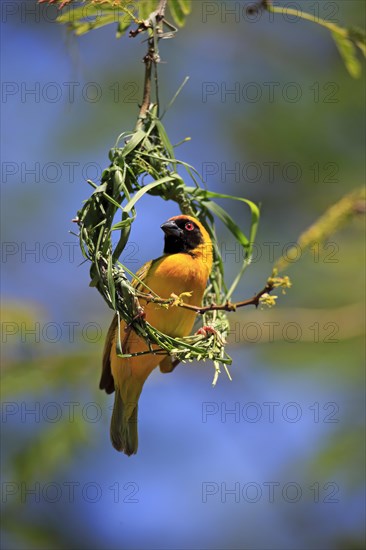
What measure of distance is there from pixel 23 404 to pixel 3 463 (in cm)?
44

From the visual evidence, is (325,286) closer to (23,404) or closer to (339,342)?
(339,342)

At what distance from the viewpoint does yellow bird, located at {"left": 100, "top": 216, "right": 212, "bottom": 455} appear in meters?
3.67

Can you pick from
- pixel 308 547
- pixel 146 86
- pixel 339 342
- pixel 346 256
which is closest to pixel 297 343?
pixel 339 342

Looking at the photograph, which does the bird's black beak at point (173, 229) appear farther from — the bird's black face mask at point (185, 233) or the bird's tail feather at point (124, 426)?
the bird's tail feather at point (124, 426)

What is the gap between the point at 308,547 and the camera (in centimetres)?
696

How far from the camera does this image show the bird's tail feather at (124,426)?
13.6ft

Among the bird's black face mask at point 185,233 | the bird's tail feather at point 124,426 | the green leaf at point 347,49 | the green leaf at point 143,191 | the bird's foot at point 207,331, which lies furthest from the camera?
the bird's tail feather at point 124,426

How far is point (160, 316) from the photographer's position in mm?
3656

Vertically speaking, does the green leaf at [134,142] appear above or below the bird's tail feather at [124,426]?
above

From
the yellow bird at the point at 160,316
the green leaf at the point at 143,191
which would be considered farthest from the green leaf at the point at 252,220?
the green leaf at the point at 143,191

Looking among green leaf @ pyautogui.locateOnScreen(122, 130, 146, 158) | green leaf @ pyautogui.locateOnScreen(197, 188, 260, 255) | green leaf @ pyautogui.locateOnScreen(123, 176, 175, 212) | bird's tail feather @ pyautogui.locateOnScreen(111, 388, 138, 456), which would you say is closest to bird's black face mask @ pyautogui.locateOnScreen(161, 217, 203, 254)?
green leaf @ pyautogui.locateOnScreen(197, 188, 260, 255)

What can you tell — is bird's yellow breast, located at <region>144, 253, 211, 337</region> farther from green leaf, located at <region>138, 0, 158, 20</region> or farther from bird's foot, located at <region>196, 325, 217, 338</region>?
green leaf, located at <region>138, 0, 158, 20</region>

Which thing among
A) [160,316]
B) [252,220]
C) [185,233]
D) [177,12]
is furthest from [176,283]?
[177,12]

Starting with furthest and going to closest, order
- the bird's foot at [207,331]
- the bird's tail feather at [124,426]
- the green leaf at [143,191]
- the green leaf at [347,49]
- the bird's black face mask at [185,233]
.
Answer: the bird's tail feather at [124,426] < the bird's black face mask at [185,233] < the bird's foot at [207,331] < the green leaf at [347,49] < the green leaf at [143,191]
